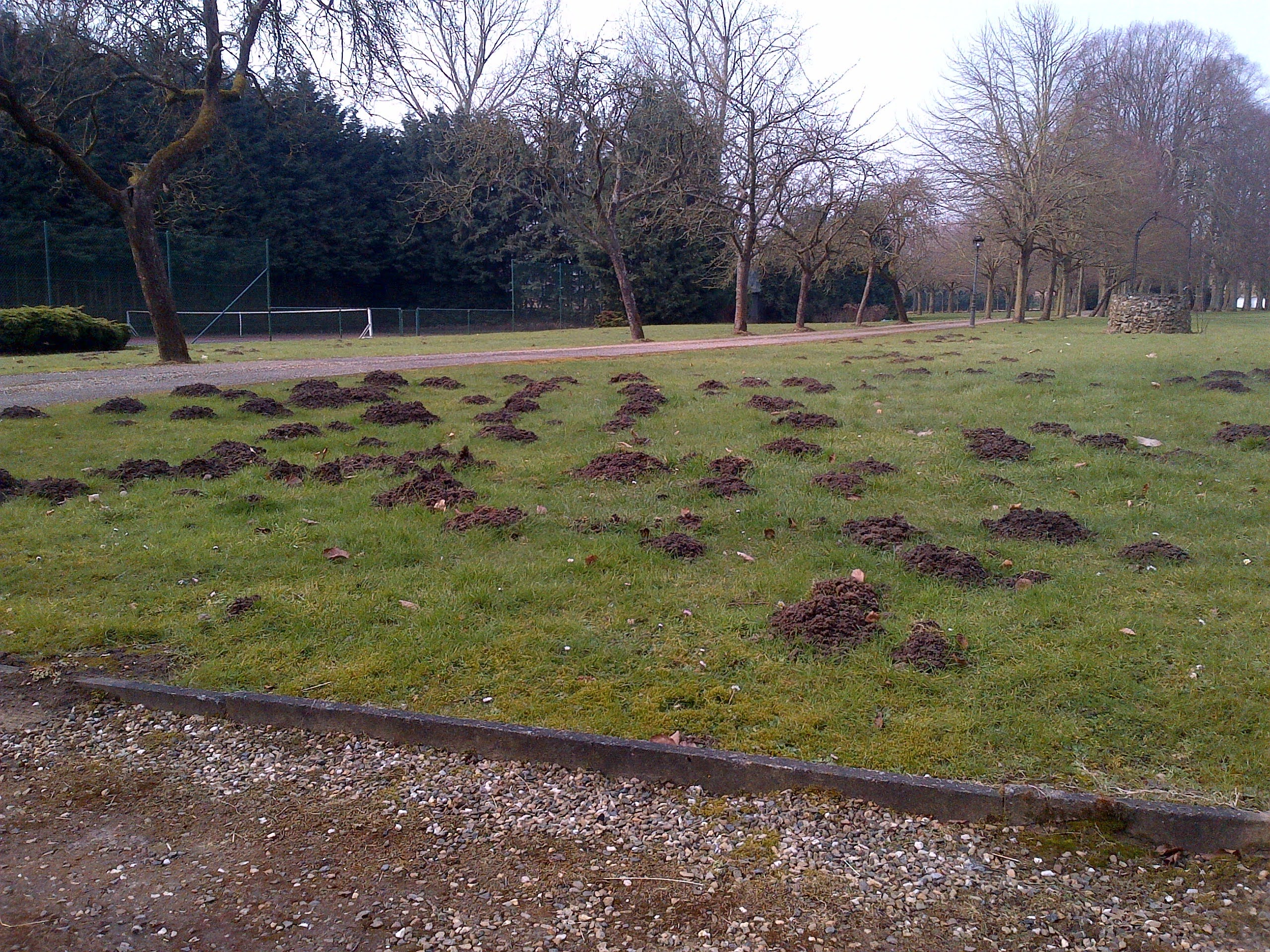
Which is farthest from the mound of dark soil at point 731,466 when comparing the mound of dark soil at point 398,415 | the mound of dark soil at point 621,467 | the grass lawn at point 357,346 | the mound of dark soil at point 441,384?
the grass lawn at point 357,346

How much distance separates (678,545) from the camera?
591cm

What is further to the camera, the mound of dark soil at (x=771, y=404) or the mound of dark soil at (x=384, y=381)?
the mound of dark soil at (x=384, y=381)

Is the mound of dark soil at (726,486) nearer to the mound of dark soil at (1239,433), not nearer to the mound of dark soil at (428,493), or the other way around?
the mound of dark soil at (428,493)

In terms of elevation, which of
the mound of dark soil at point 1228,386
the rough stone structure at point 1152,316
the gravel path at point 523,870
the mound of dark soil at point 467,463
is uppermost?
the rough stone structure at point 1152,316

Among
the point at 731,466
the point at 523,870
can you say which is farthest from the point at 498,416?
the point at 523,870

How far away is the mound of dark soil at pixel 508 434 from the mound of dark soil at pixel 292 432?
5.18 feet

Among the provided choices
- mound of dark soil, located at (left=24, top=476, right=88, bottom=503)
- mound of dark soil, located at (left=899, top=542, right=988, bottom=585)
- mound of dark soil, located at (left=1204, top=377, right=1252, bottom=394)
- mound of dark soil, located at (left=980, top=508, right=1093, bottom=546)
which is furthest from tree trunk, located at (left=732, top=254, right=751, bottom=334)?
mound of dark soil, located at (left=899, top=542, right=988, bottom=585)

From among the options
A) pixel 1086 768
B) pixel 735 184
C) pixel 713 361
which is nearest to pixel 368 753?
pixel 1086 768

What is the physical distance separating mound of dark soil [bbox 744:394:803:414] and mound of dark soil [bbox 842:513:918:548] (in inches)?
168

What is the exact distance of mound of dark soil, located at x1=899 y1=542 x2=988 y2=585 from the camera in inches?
209

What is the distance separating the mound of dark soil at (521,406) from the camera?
34.9ft

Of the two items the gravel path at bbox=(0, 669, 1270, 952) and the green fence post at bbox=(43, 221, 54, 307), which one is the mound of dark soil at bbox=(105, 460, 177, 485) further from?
the green fence post at bbox=(43, 221, 54, 307)

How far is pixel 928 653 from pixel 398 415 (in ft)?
22.8

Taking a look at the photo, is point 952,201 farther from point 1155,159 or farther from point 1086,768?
point 1086,768
